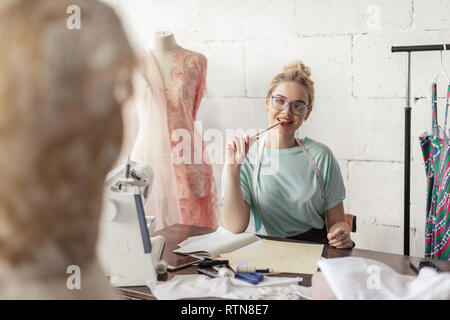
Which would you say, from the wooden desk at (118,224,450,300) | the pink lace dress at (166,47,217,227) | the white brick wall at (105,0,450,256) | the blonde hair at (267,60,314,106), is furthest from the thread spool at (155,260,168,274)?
the white brick wall at (105,0,450,256)

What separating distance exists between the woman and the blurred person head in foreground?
1327mm

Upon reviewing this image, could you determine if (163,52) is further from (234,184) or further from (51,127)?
(51,127)

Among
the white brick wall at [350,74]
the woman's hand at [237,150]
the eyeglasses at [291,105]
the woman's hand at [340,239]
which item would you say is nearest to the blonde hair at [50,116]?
the woman's hand at [340,239]

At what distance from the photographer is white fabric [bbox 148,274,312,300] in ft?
3.63

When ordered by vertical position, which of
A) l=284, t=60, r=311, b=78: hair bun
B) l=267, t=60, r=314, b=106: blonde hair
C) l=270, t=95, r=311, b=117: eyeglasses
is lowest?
l=270, t=95, r=311, b=117: eyeglasses

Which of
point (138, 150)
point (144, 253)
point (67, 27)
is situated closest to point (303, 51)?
point (138, 150)

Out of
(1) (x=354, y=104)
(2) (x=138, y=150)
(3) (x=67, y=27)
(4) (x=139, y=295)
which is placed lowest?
(4) (x=139, y=295)

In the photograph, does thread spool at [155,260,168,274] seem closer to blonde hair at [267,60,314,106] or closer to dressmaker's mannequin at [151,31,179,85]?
blonde hair at [267,60,314,106]

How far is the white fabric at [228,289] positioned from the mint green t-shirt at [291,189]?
2.18 feet

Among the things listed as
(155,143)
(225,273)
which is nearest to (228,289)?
(225,273)

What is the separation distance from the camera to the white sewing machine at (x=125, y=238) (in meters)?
1.16

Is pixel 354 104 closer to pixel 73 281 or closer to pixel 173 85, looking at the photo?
pixel 173 85

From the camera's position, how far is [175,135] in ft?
7.65
